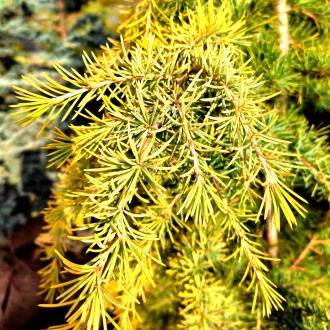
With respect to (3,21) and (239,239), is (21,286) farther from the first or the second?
(3,21)

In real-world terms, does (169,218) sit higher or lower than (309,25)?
lower

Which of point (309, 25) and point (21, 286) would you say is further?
point (21, 286)

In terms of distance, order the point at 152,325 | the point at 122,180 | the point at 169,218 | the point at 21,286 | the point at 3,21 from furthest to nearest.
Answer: the point at 3,21 → the point at 21,286 → the point at 152,325 → the point at 169,218 → the point at 122,180

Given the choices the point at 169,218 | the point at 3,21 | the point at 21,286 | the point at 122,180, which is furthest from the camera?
the point at 3,21

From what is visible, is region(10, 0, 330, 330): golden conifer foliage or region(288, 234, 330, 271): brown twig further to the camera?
region(288, 234, 330, 271): brown twig

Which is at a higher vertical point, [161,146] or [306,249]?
[161,146]

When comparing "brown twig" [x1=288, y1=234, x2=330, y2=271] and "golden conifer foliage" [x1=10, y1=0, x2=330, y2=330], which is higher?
"golden conifer foliage" [x1=10, y1=0, x2=330, y2=330]

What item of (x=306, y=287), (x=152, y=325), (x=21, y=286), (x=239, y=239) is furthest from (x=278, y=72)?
(x=21, y=286)

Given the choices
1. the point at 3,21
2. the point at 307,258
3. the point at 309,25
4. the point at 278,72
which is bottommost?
the point at 307,258

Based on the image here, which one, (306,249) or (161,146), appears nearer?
(161,146)

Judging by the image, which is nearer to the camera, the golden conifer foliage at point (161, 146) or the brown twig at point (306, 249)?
the golden conifer foliage at point (161, 146)

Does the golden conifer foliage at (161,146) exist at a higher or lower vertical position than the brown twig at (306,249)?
higher
